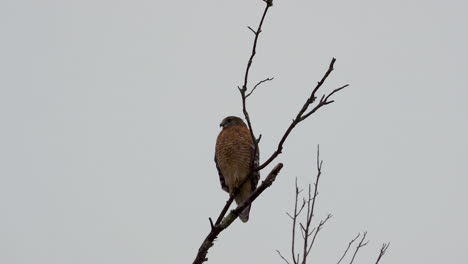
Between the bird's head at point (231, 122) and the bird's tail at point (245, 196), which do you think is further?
the bird's head at point (231, 122)

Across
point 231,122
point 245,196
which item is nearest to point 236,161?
point 245,196

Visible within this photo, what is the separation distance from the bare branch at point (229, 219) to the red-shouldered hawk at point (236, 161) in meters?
2.81

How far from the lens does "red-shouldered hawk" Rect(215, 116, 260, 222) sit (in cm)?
656

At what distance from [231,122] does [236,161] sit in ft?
3.14

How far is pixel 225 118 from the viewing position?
7645mm

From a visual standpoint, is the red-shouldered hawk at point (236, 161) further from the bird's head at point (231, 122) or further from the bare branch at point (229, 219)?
the bare branch at point (229, 219)

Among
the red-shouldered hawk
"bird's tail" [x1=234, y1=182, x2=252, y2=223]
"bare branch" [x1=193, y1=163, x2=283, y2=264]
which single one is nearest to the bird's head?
the red-shouldered hawk

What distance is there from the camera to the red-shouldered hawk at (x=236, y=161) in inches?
258

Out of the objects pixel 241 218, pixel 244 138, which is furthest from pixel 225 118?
pixel 241 218

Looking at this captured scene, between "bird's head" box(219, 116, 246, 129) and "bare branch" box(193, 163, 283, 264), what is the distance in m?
3.87

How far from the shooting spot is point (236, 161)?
21.9ft

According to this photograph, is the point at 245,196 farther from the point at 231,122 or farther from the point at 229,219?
the point at 229,219

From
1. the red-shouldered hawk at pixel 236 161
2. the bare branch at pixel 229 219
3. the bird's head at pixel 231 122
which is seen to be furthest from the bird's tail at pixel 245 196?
the bare branch at pixel 229 219

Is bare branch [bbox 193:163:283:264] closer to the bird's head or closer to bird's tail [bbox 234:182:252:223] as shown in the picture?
bird's tail [bbox 234:182:252:223]
